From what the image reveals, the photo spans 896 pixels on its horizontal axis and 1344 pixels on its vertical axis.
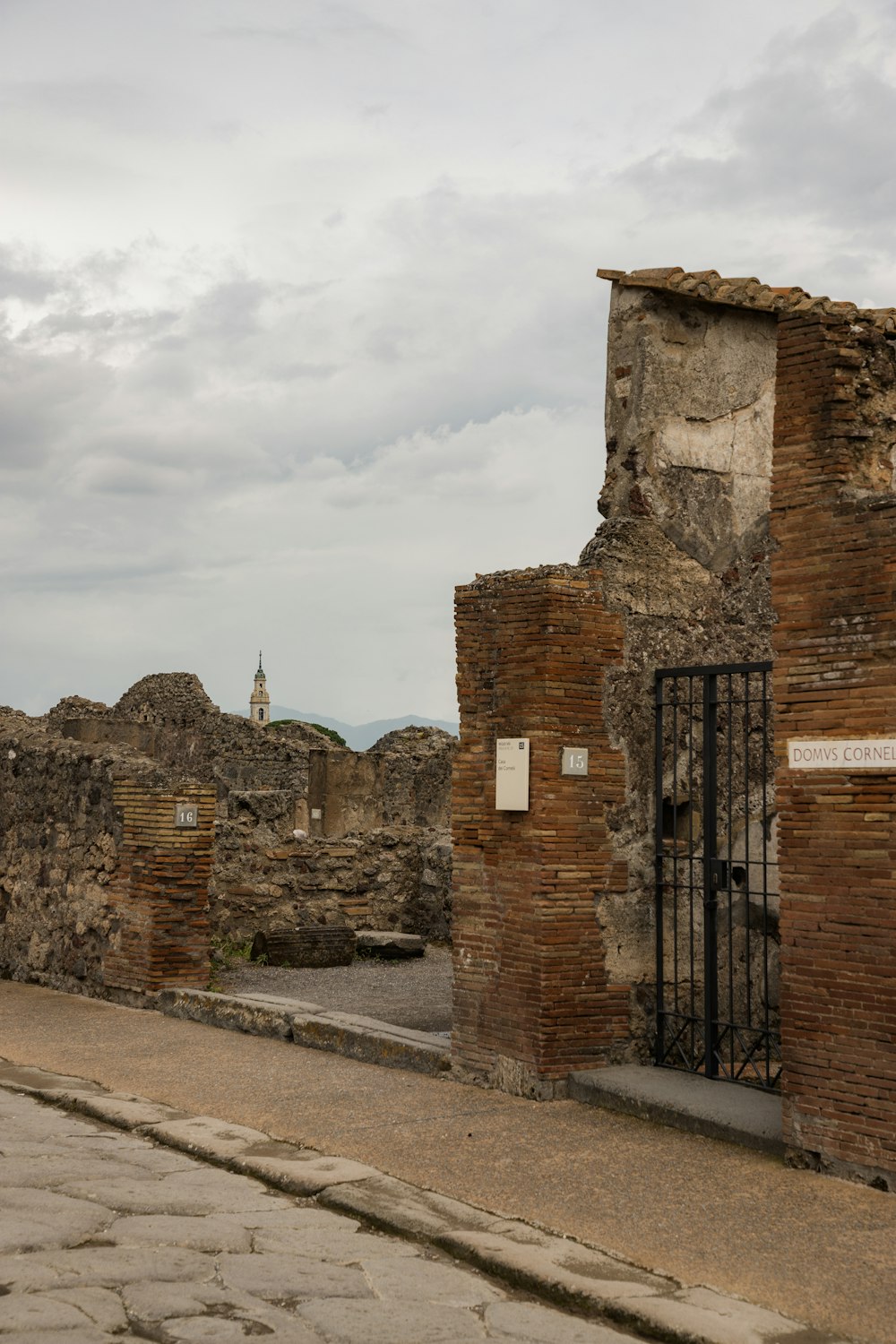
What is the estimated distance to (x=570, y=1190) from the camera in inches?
221

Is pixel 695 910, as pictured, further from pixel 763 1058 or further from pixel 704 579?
pixel 704 579

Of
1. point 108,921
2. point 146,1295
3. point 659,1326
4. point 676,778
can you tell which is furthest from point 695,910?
point 108,921

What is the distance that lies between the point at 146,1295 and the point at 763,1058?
15.2 feet

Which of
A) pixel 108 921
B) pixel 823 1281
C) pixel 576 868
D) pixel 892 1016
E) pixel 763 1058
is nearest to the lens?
pixel 823 1281

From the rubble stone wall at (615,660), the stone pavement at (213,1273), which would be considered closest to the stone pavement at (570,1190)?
the stone pavement at (213,1273)

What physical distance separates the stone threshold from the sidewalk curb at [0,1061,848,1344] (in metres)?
1.60

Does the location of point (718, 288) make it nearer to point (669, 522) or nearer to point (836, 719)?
point (669, 522)

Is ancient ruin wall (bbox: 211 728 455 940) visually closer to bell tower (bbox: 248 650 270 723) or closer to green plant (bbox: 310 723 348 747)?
green plant (bbox: 310 723 348 747)

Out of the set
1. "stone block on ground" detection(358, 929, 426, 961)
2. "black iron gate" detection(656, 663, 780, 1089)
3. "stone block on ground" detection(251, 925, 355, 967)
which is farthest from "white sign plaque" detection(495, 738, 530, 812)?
"stone block on ground" detection(358, 929, 426, 961)

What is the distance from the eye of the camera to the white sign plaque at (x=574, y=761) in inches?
294

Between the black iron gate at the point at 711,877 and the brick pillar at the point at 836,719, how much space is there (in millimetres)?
1217

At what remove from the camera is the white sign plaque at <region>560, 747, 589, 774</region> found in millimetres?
7465

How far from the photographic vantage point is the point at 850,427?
6188 millimetres

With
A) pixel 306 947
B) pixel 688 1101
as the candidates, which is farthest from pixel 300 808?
pixel 688 1101
